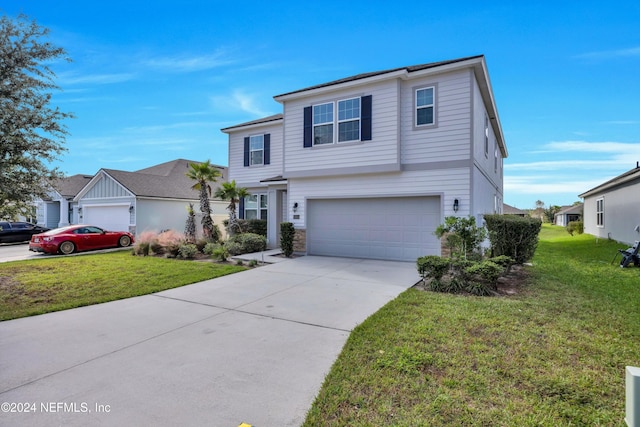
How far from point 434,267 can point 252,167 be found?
1208 cm

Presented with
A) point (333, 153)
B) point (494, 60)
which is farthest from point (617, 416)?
point (494, 60)

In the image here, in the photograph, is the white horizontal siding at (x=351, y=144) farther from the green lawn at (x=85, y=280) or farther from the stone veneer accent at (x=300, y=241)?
the green lawn at (x=85, y=280)

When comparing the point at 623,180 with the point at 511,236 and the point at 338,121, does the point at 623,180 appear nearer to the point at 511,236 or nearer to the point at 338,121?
the point at 511,236

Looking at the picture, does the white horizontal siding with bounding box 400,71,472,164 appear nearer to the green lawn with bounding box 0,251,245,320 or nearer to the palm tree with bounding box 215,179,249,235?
the green lawn with bounding box 0,251,245,320

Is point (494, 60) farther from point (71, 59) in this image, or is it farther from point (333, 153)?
point (71, 59)

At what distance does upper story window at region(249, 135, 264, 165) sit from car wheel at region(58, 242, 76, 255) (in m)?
9.16

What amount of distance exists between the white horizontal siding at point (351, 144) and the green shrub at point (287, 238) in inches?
88.5

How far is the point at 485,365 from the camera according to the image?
3506 millimetres

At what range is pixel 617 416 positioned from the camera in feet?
8.64

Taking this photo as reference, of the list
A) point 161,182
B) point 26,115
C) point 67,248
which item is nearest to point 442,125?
point 26,115

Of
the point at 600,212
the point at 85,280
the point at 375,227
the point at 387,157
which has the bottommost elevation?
the point at 85,280

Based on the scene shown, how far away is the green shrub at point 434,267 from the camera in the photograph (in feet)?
→ 23.6

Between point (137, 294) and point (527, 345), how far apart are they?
7.29m

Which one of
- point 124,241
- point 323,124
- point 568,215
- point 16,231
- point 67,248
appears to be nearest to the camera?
point 323,124
